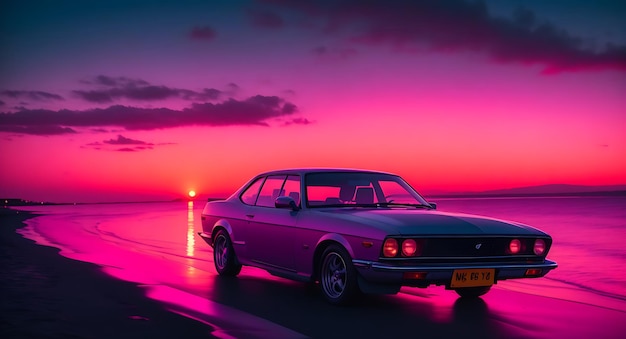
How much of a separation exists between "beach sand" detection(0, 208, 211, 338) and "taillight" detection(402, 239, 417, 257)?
2.17 m

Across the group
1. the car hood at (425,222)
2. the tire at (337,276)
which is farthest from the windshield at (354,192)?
the tire at (337,276)

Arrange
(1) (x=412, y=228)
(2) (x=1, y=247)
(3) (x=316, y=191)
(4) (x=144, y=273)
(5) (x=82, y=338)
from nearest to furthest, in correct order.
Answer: (5) (x=82, y=338) → (1) (x=412, y=228) → (3) (x=316, y=191) → (4) (x=144, y=273) → (2) (x=1, y=247)

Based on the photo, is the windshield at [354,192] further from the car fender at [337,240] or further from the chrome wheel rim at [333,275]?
the chrome wheel rim at [333,275]

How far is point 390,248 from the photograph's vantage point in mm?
7270

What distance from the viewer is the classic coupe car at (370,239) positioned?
730 cm

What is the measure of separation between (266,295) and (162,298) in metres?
1.27

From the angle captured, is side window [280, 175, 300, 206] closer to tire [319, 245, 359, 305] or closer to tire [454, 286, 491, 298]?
tire [319, 245, 359, 305]

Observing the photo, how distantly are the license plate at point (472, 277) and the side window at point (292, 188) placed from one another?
7.92 ft

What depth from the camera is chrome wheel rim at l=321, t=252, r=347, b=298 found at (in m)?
7.85

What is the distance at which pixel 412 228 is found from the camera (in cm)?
734

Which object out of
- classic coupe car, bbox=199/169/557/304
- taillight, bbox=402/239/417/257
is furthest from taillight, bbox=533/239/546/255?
taillight, bbox=402/239/417/257

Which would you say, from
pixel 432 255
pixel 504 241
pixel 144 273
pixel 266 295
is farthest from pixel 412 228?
pixel 144 273

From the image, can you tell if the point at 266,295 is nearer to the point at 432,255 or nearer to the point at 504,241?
the point at 432,255

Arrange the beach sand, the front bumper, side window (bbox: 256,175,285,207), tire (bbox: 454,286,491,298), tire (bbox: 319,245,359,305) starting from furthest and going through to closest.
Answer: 1. side window (bbox: 256,175,285,207)
2. tire (bbox: 454,286,491,298)
3. tire (bbox: 319,245,359,305)
4. the front bumper
5. the beach sand
